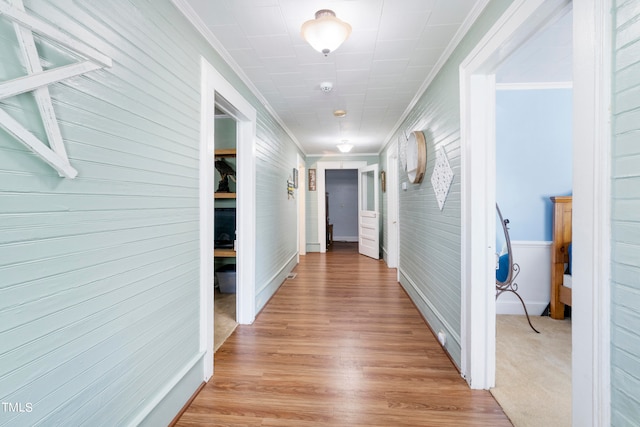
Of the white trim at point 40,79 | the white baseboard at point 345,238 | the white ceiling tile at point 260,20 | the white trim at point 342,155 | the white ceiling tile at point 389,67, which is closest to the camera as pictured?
the white trim at point 40,79

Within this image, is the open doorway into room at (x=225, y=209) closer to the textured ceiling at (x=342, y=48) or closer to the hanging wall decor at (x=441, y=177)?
the textured ceiling at (x=342, y=48)

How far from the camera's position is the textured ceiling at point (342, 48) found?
161 centimetres

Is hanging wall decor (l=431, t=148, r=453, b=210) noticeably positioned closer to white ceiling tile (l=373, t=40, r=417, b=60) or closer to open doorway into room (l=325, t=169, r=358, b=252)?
white ceiling tile (l=373, t=40, r=417, b=60)

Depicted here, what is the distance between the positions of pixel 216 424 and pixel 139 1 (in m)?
2.18

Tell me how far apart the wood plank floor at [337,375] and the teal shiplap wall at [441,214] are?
0.91 ft

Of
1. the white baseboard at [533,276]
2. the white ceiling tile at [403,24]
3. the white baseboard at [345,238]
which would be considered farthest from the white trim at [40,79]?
the white baseboard at [345,238]

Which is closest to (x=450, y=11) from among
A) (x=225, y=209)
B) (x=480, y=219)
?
(x=480, y=219)

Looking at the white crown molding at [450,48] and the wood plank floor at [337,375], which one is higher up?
the white crown molding at [450,48]

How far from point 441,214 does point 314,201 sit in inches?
173

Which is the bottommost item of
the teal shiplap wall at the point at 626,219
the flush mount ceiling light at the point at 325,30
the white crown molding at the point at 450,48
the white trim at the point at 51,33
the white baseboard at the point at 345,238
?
the white baseboard at the point at 345,238

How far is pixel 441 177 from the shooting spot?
88.4 inches

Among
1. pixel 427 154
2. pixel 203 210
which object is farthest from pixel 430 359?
pixel 203 210

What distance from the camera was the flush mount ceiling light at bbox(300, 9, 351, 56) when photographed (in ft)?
4.98

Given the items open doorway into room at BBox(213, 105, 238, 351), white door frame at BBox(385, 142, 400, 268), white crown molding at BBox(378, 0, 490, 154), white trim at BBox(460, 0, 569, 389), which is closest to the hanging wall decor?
white trim at BBox(460, 0, 569, 389)
